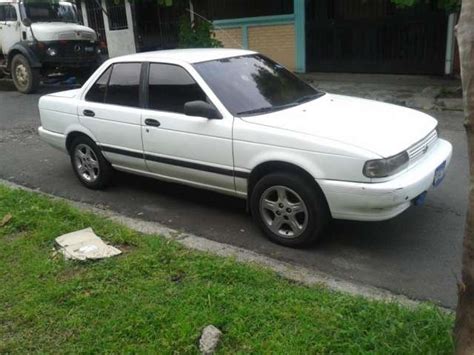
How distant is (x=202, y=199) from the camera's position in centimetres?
551

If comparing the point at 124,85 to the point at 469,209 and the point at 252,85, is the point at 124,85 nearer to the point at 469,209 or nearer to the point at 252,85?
the point at 252,85

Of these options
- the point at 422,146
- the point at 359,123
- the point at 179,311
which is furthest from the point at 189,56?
the point at 179,311

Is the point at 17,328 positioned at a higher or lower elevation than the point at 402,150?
lower

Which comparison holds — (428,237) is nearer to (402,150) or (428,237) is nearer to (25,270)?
(402,150)

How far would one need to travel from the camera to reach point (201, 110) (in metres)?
4.44

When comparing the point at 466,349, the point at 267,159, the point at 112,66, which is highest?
the point at 112,66

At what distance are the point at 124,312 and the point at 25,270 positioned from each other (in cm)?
110

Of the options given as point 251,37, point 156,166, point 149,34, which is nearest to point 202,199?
point 156,166

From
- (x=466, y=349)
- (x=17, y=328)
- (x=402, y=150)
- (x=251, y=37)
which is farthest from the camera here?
(x=251, y=37)

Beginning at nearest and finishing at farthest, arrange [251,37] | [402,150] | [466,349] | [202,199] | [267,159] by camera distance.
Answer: [466,349] → [402,150] → [267,159] → [202,199] → [251,37]

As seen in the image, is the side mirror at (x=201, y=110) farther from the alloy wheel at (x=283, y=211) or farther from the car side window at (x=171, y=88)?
the alloy wheel at (x=283, y=211)

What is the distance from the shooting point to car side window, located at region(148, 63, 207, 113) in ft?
15.6

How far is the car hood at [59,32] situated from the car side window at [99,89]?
7.99 meters

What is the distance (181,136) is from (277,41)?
955 cm
